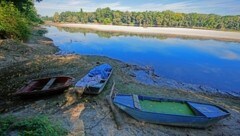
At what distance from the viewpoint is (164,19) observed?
11731 cm

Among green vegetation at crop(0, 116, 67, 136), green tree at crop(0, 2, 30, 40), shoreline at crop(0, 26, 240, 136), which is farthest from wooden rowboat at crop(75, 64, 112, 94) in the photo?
green tree at crop(0, 2, 30, 40)

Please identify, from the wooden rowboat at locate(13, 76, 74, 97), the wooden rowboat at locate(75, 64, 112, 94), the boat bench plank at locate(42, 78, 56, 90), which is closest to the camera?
the wooden rowboat at locate(13, 76, 74, 97)

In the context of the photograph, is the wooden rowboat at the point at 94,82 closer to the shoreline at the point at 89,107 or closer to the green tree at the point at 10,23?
the shoreline at the point at 89,107

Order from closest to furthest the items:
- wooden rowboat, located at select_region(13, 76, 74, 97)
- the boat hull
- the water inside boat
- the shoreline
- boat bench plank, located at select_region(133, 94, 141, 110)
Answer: the shoreline
the boat hull
boat bench plank, located at select_region(133, 94, 141, 110)
the water inside boat
wooden rowboat, located at select_region(13, 76, 74, 97)

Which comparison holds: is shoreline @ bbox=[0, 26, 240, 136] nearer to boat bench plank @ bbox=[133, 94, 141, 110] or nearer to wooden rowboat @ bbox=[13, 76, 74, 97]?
wooden rowboat @ bbox=[13, 76, 74, 97]

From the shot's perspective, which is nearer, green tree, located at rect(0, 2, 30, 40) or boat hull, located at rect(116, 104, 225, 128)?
boat hull, located at rect(116, 104, 225, 128)

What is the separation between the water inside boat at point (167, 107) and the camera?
10798mm

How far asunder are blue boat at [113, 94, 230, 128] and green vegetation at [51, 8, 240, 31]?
335ft

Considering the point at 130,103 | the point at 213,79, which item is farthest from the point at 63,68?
the point at 213,79

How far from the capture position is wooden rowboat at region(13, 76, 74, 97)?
11.9 metres

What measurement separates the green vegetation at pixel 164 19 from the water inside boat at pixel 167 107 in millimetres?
102269

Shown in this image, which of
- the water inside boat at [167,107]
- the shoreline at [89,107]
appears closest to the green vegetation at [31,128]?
the shoreline at [89,107]

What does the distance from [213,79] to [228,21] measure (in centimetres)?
9366

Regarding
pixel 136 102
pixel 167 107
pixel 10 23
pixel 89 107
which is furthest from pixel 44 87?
pixel 10 23
